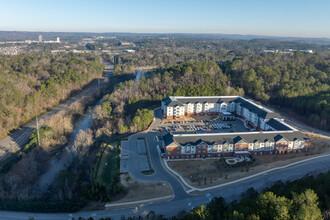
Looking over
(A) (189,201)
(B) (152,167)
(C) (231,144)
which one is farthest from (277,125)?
(A) (189,201)

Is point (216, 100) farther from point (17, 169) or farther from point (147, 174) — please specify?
point (17, 169)

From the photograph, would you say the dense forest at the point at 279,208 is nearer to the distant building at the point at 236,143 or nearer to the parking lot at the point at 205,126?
the distant building at the point at 236,143

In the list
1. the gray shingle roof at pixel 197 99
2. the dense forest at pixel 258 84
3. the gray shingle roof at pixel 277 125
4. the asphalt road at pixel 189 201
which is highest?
the dense forest at pixel 258 84

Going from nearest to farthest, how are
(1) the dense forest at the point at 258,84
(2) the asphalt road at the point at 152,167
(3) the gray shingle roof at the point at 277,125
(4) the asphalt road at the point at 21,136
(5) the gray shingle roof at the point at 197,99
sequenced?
1. (2) the asphalt road at the point at 152,167
2. (4) the asphalt road at the point at 21,136
3. (3) the gray shingle roof at the point at 277,125
4. (5) the gray shingle roof at the point at 197,99
5. (1) the dense forest at the point at 258,84

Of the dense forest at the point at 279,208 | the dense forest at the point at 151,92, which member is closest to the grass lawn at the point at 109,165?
the dense forest at the point at 151,92

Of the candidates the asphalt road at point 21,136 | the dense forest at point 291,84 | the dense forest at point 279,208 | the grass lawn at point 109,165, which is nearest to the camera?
the dense forest at point 279,208

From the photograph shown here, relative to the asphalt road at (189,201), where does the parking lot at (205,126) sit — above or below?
above
